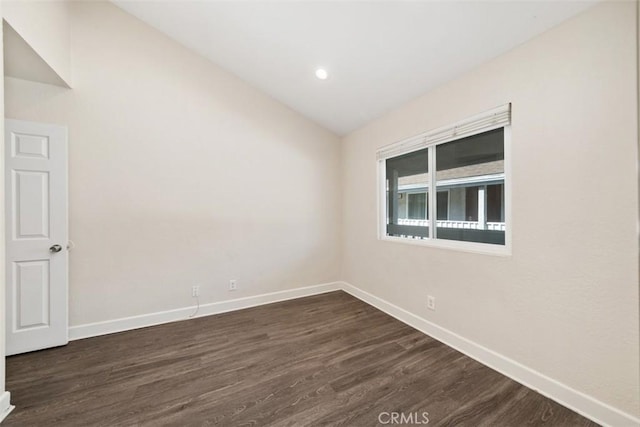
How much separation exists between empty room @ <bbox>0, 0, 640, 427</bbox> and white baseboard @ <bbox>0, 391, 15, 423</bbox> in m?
0.01

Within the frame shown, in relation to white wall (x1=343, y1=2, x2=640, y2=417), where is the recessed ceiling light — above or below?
above

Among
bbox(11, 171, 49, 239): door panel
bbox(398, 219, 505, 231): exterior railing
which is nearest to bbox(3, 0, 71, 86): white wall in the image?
bbox(11, 171, 49, 239): door panel

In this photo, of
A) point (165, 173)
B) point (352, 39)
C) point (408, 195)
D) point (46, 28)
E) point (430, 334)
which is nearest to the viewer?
point (46, 28)

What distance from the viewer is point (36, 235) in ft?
7.29

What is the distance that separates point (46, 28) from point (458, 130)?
3.58m

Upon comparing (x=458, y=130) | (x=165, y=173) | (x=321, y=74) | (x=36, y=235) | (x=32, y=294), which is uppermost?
(x=321, y=74)

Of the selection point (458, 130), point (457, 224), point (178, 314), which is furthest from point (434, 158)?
point (178, 314)

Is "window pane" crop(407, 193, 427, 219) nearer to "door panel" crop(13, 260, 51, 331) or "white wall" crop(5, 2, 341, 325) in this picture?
"white wall" crop(5, 2, 341, 325)

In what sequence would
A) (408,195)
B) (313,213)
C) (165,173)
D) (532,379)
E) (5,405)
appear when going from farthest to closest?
(313,213)
(408,195)
(165,173)
(532,379)
(5,405)

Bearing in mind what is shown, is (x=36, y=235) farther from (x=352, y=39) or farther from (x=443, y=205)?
(x=443, y=205)

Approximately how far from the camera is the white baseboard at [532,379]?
1.42m

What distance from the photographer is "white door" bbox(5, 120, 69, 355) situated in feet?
7.00

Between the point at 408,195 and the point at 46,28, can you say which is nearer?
the point at 46,28

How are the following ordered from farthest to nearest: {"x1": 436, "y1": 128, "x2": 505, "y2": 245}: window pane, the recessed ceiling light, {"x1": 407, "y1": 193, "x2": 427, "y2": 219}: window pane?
{"x1": 407, "y1": 193, "x2": 427, "y2": 219}: window pane → the recessed ceiling light → {"x1": 436, "y1": 128, "x2": 505, "y2": 245}: window pane
